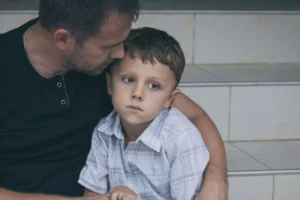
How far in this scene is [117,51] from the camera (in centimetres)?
159

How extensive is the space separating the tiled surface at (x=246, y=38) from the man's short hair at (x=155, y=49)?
108 cm

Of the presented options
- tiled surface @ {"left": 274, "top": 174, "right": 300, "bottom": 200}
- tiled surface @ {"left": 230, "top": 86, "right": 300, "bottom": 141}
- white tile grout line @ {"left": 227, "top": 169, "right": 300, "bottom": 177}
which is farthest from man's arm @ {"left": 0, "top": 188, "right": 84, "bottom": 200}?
tiled surface @ {"left": 230, "top": 86, "right": 300, "bottom": 141}

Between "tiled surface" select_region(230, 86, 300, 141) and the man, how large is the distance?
662 mm

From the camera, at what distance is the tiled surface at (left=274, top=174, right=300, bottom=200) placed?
2.23 m

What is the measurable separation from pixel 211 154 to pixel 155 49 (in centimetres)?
31

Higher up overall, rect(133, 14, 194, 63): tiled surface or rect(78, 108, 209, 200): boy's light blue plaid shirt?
rect(133, 14, 194, 63): tiled surface

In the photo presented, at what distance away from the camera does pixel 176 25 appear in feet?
8.79

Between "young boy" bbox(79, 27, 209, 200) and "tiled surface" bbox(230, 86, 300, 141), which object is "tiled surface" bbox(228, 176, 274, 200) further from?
"young boy" bbox(79, 27, 209, 200)

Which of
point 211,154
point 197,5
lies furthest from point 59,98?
point 197,5

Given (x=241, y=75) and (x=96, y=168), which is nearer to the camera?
(x=96, y=168)

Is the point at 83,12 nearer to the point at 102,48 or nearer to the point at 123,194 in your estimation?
the point at 102,48

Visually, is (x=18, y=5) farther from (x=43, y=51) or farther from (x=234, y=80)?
(x=43, y=51)

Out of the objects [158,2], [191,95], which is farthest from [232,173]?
[158,2]

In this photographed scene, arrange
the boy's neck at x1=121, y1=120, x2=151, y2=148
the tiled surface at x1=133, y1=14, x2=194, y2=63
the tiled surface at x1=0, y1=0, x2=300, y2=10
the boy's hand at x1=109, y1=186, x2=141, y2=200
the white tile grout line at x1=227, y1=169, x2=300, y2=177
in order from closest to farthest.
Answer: the boy's hand at x1=109, y1=186, x2=141, y2=200 < the boy's neck at x1=121, y1=120, x2=151, y2=148 < the white tile grout line at x1=227, y1=169, x2=300, y2=177 < the tiled surface at x1=133, y1=14, x2=194, y2=63 < the tiled surface at x1=0, y1=0, x2=300, y2=10
